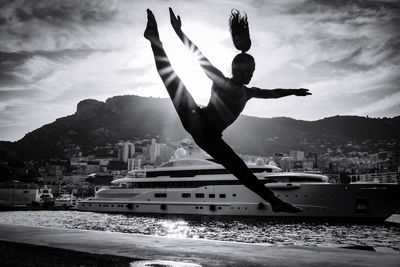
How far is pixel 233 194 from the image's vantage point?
30.8m

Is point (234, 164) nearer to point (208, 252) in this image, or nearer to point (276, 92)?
point (276, 92)

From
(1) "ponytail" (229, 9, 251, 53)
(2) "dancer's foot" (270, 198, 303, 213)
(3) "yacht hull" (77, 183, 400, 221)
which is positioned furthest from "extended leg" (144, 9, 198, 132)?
(3) "yacht hull" (77, 183, 400, 221)

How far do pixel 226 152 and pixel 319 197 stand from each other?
91.8 ft

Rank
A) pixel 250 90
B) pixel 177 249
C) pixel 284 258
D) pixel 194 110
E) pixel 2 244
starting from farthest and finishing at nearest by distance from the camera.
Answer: pixel 2 244
pixel 177 249
pixel 284 258
pixel 250 90
pixel 194 110

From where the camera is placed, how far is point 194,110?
7.65 feet

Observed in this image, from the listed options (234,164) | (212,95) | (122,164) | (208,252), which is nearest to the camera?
(212,95)

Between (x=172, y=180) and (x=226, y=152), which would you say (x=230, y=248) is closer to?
(x=226, y=152)

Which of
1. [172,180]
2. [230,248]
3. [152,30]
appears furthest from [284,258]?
[172,180]

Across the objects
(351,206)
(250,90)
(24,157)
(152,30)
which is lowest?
(351,206)

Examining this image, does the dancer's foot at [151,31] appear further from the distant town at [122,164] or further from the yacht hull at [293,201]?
the distant town at [122,164]

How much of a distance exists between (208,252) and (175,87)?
5.36ft

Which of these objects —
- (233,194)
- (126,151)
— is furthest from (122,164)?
(233,194)

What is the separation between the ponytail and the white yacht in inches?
1031

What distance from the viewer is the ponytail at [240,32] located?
Result: 7.99ft
